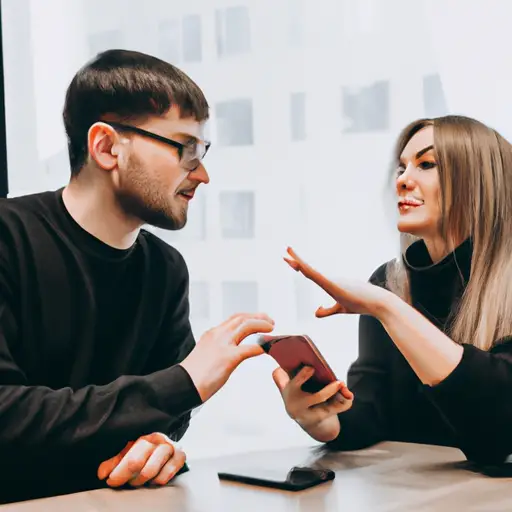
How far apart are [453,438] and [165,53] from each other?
1236 millimetres

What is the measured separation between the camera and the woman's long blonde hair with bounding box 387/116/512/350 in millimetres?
1596

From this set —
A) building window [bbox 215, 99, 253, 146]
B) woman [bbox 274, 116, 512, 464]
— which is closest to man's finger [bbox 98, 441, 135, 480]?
woman [bbox 274, 116, 512, 464]

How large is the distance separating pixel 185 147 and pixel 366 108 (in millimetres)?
573

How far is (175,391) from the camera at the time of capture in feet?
4.41

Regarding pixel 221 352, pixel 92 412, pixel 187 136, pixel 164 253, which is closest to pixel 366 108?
pixel 187 136

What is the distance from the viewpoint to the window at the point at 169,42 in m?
2.07

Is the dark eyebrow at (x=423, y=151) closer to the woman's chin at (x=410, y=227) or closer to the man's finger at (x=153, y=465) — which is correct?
the woman's chin at (x=410, y=227)

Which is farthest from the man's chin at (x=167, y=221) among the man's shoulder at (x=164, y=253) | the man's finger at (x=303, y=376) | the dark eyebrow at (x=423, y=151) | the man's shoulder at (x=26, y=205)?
the dark eyebrow at (x=423, y=151)

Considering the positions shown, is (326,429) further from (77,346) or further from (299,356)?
(77,346)

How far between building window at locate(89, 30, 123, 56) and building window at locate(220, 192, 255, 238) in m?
0.52

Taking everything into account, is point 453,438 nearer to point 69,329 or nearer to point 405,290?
point 405,290

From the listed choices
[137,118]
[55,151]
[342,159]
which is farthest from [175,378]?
[55,151]

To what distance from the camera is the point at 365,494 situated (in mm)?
1238

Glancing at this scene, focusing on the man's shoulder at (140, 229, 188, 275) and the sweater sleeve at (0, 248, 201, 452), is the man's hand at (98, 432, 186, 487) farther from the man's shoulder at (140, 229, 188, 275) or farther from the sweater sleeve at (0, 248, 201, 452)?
the man's shoulder at (140, 229, 188, 275)
